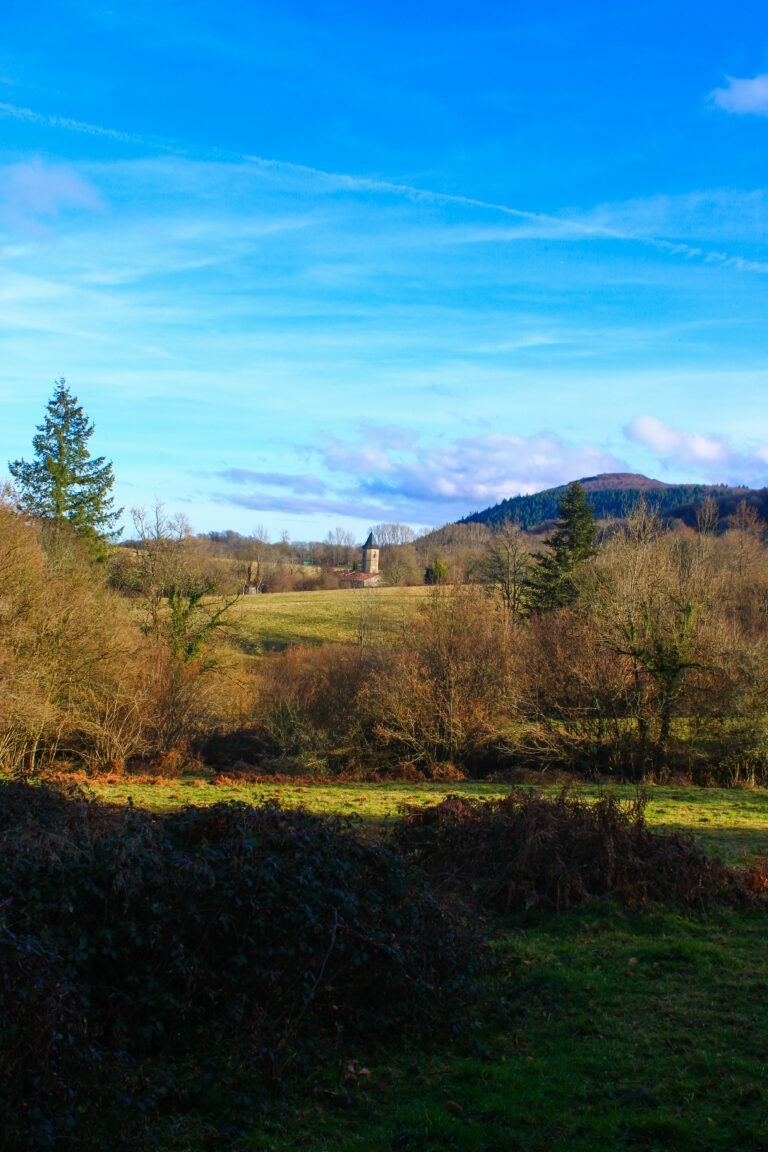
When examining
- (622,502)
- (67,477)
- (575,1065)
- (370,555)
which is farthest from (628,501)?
(575,1065)

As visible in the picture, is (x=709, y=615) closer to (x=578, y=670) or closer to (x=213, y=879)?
(x=578, y=670)

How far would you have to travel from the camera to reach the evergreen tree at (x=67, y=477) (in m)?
39.6

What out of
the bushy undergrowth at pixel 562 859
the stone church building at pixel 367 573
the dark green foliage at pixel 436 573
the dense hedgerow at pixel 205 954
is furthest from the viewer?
the stone church building at pixel 367 573

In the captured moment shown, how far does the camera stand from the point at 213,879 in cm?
597

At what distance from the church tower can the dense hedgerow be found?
362 feet

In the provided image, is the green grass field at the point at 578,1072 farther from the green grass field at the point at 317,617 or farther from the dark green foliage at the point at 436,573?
the dark green foliage at the point at 436,573

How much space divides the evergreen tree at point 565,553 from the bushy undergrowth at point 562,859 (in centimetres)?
3113

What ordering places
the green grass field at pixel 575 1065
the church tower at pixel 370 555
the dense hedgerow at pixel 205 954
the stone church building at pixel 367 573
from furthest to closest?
the church tower at pixel 370 555 → the stone church building at pixel 367 573 → the dense hedgerow at pixel 205 954 → the green grass field at pixel 575 1065

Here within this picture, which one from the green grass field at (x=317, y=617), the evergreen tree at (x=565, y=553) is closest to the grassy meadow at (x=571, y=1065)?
the green grass field at (x=317, y=617)

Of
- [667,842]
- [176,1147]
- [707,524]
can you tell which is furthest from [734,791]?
[707,524]

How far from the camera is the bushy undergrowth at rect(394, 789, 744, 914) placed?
9758 millimetres

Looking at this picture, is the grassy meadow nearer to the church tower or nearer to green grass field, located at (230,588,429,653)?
green grass field, located at (230,588,429,653)

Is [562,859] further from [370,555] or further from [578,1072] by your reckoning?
[370,555]

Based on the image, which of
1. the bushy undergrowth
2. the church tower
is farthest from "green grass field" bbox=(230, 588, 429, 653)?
the church tower
